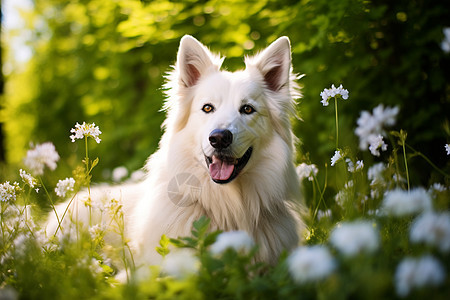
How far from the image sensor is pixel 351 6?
170 inches

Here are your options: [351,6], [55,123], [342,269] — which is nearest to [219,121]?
[342,269]

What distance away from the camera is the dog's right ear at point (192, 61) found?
3479 mm

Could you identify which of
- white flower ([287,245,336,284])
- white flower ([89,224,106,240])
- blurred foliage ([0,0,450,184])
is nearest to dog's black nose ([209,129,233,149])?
blurred foliage ([0,0,450,184])

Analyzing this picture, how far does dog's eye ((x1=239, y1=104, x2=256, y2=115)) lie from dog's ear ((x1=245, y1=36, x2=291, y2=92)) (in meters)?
0.43

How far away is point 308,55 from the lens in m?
6.03

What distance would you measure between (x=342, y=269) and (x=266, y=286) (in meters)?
0.36

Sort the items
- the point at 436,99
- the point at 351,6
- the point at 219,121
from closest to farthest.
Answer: the point at 219,121, the point at 351,6, the point at 436,99

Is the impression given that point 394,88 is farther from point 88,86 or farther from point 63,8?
point 63,8

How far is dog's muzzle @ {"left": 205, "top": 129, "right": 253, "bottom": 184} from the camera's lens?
2893mm

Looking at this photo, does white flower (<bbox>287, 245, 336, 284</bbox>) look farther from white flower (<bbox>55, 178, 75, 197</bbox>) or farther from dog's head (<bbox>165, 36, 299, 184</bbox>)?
white flower (<bbox>55, 178, 75, 197</bbox>)

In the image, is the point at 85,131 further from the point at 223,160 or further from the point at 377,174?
the point at 377,174

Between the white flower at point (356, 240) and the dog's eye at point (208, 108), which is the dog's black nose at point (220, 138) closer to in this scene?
the dog's eye at point (208, 108)

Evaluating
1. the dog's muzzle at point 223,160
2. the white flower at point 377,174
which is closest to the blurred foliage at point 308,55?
the white flower at point 377,174

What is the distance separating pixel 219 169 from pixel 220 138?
0.29 meters
